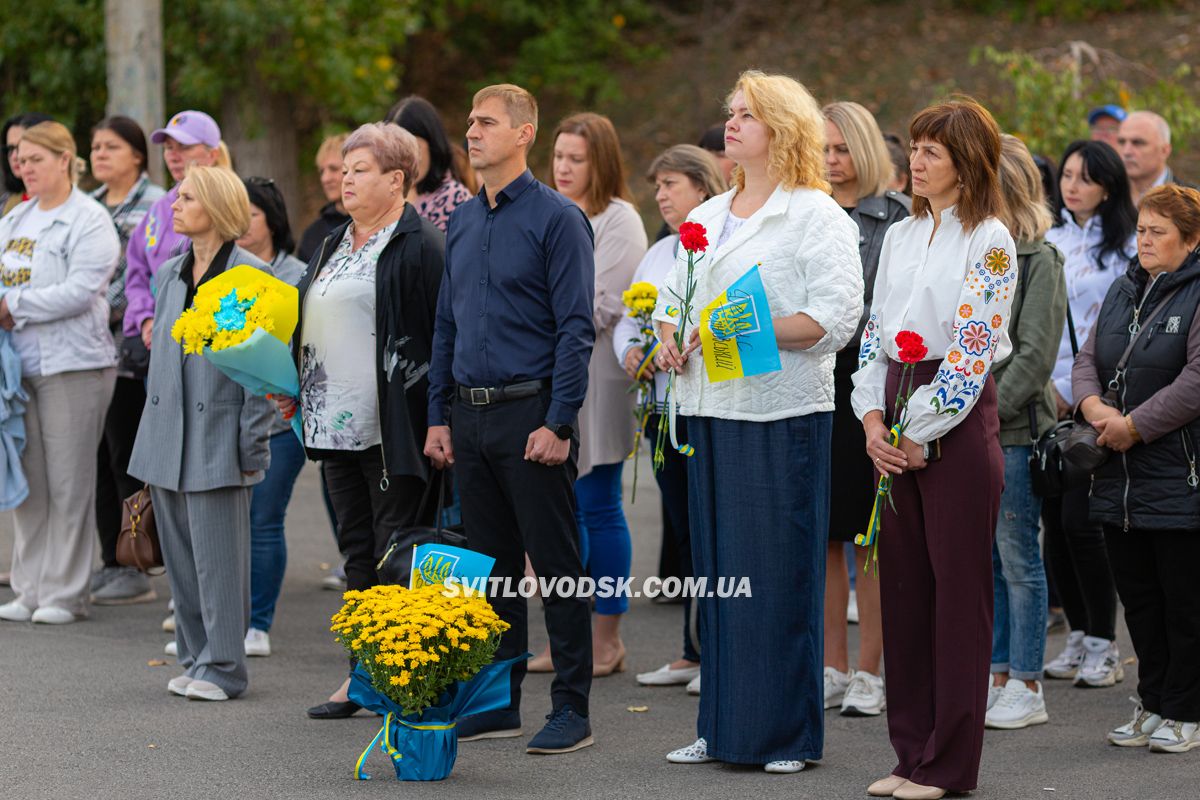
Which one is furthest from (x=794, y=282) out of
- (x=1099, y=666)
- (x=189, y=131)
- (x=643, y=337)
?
(x=189, y=131)

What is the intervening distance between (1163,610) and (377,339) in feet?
10.2

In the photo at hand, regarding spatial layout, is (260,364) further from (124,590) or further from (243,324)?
(124,590)

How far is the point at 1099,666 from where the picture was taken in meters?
6.85

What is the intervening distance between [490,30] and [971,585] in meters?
18.1

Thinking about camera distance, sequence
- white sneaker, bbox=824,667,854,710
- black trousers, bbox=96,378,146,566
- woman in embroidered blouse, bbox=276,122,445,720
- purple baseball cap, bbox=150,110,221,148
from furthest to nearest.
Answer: black trousers, bbox=96,378,146,566 → purple baseball cap, bbox=150,110,221,148 → white sneaker, bbox=824,667,854,710 → woman in embroidered blouse, bbox=276,122,445,720

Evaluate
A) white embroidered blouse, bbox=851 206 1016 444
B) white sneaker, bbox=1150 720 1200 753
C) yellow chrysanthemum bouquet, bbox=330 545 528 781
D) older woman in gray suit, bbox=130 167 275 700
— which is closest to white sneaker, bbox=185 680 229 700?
older woman in gray suit, bbox=130 167 275 700

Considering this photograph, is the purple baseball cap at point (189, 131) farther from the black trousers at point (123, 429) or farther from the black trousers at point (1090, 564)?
the black trousers at point (1090, 564)

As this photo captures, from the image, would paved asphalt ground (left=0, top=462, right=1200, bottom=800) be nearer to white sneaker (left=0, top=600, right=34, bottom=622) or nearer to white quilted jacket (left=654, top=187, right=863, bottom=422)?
white sneaker (left=0, top=600, right=34, bottom=622)

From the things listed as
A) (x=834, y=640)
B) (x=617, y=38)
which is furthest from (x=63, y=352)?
(x=617, y=38)

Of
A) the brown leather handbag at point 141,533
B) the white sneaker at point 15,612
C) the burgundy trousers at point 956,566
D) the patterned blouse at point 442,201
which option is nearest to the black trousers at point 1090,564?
the burgundy trousers at point 956,566

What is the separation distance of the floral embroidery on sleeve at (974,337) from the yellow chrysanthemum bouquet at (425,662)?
1.65 m

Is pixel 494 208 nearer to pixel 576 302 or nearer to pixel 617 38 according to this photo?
pixel 576 302

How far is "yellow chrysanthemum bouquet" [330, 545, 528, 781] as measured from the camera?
5125 millimetres

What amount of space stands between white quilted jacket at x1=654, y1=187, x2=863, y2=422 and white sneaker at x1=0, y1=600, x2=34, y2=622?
414cm
